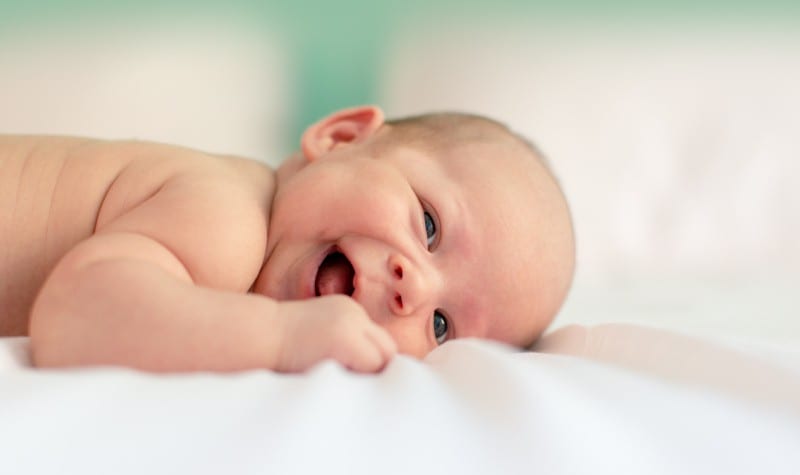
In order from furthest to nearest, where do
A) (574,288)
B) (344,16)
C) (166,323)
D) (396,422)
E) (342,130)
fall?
(344,16), (574,288), (342,130), (166,323), (396,422)

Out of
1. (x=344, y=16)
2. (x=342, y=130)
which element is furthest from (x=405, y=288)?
(x=344, y=16)

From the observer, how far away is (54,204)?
103cm

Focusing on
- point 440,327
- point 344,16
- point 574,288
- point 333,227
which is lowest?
point 574,288

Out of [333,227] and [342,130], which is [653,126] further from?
[333,227]

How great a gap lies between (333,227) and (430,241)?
118 mm

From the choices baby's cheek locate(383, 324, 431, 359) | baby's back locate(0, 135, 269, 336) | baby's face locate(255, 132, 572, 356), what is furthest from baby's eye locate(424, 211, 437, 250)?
baby's back locate(0, 135, 269, 336)

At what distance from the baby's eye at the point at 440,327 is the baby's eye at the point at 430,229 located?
A: 0.27ft

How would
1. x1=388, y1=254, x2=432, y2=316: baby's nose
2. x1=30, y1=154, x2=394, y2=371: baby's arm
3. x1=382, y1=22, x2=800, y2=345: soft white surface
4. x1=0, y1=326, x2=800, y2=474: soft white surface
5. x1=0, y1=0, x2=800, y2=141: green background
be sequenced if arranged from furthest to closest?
x1=0, y1=0, x2=800, y2=141: green background, x1=382, y1=22, x2=800, y2=345: soft white surface, x1=388, y1=254, x2=432, y2=316: baby's nose, x1=30, y1=154, x2=394, y2=371: baby's arm, x1=0, y1=326, x2=800, y2=474: soft white surface

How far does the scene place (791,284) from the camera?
1.65 meters

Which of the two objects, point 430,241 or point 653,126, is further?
point 653,126

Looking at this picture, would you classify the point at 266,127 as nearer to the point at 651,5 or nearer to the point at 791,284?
the point at 651,5

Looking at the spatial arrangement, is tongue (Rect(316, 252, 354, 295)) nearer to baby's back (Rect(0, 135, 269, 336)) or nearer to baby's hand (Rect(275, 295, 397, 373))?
baby's back (Rect(0, 135, 269, 336))

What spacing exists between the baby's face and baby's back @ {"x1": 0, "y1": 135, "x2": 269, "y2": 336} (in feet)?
0.45

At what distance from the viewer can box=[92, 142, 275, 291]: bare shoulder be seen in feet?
2.86
